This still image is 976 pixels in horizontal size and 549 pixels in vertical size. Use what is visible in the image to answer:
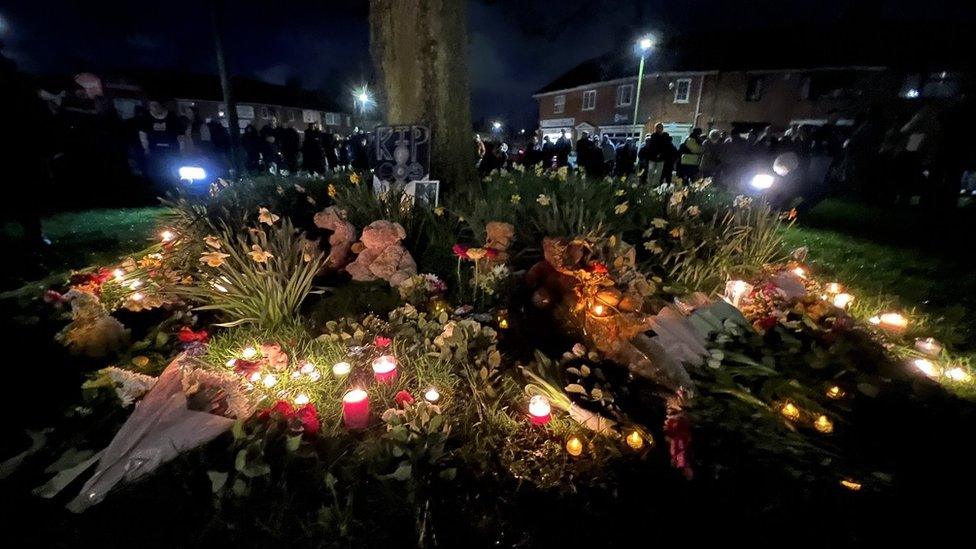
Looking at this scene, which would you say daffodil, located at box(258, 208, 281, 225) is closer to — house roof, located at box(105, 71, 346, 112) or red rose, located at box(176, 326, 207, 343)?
red rose, located at box(176, 326, 207, 343)

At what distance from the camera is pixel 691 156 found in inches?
362

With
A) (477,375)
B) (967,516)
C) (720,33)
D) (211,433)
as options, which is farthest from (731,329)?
(720,33)

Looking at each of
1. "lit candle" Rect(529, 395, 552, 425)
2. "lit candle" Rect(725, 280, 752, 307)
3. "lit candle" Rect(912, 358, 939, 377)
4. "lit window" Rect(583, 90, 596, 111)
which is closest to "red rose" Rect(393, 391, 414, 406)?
"lit candle" Rect(529, 395, 552, 425)

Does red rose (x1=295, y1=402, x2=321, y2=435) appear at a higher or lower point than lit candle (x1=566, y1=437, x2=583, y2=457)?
higher

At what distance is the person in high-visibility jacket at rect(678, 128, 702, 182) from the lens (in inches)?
358

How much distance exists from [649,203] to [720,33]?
34.2m

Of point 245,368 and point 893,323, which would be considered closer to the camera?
point 245,368

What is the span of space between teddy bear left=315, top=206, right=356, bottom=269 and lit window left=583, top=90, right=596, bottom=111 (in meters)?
34.4

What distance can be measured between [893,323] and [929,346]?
0.32m

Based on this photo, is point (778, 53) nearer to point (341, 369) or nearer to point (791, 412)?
point (791, 412)

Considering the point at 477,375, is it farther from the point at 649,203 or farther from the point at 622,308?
the point at 649,203

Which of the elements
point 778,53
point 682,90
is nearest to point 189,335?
point 682,90

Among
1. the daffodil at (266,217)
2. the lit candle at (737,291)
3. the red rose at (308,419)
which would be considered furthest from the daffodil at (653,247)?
the daffodil at (266,217)

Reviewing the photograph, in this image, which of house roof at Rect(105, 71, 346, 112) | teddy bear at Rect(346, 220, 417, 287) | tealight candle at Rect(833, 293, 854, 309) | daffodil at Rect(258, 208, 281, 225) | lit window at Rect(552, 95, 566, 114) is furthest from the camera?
lit window at Rect(552, 95, 566, 114)
